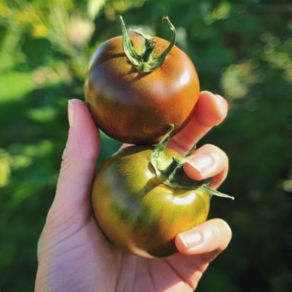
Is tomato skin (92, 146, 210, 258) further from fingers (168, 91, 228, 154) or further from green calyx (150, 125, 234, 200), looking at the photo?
fingers (168, 91, 228, 154)

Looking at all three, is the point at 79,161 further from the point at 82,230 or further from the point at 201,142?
the point at 201,142

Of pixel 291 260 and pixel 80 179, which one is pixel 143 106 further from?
pixel 291 260

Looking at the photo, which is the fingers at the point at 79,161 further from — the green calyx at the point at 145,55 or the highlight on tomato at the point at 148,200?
the green calyx at the point at 145,55

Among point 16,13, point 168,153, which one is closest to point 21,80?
point 16,13

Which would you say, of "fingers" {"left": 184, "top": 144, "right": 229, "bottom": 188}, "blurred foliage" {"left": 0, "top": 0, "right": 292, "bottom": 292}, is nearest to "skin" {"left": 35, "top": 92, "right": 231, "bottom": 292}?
"fingers" {"left": 184, "top": 144, "right": 229, "bottom": 188}

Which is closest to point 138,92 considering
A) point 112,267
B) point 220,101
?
point 220,101
